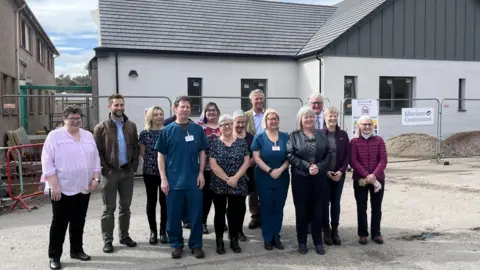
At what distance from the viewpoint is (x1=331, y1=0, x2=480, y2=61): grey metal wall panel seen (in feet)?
55.8

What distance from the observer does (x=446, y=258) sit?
16.8ft

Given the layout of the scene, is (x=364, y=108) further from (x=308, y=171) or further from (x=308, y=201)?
(x=308, y=171)

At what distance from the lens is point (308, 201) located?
5.38 metres

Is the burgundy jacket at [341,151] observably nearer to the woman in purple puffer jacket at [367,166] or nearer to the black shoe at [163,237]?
the woman in purple puffer jacket at [367,166]

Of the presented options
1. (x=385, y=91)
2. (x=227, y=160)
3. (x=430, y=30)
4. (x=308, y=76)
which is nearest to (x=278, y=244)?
(x=227, y=160)

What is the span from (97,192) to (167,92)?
734 centimetres

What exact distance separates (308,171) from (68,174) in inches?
111

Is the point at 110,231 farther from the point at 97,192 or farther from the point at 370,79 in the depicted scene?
the point at 370,79

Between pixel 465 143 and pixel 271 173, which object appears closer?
pixel 271 173

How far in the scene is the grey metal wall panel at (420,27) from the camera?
57.8 ft

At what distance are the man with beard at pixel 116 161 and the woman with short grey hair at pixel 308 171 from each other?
2.11 metres

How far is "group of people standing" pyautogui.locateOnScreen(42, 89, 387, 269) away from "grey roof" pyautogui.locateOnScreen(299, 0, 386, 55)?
453 inches

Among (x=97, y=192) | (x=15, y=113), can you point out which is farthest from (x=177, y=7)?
(x=97, y=192)

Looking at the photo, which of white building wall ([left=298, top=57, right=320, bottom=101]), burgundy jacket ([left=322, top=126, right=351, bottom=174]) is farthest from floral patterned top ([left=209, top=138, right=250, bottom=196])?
white building wall ([left=298, top=57, right=320, bottom=101])
